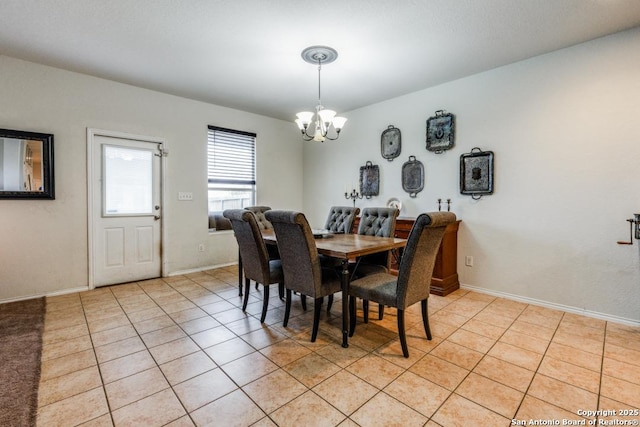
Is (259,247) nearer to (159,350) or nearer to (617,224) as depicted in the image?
(159,350)

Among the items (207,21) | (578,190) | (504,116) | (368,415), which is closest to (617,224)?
(578,190)

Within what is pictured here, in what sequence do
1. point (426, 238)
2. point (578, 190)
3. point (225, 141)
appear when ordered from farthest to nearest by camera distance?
point (225, 141) → point (578, 190) → point (426, 238)

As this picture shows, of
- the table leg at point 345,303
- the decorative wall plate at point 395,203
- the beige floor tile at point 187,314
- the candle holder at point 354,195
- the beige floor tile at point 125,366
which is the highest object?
the candle holder at point 354,195

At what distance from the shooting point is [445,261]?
353 cm

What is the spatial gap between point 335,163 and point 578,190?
3.31 metres

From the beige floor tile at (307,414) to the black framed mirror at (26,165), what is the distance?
354 centimetres

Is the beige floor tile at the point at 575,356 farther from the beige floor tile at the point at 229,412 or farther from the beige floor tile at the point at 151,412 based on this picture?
the beige floor tile at the point at 151,412

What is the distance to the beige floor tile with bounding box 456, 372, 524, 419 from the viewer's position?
5.29 feet

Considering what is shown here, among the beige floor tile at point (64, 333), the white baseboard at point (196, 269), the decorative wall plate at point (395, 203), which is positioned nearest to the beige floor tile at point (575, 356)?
the decorative wall plate at point (395, 203)

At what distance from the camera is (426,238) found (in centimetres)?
210

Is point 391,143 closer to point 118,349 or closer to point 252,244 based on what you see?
point 252,244

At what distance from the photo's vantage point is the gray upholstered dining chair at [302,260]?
2.22 meters

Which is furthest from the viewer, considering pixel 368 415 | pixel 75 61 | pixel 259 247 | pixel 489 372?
pixel 75 61

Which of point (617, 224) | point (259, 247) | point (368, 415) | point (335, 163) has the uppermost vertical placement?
point (335, 163)
